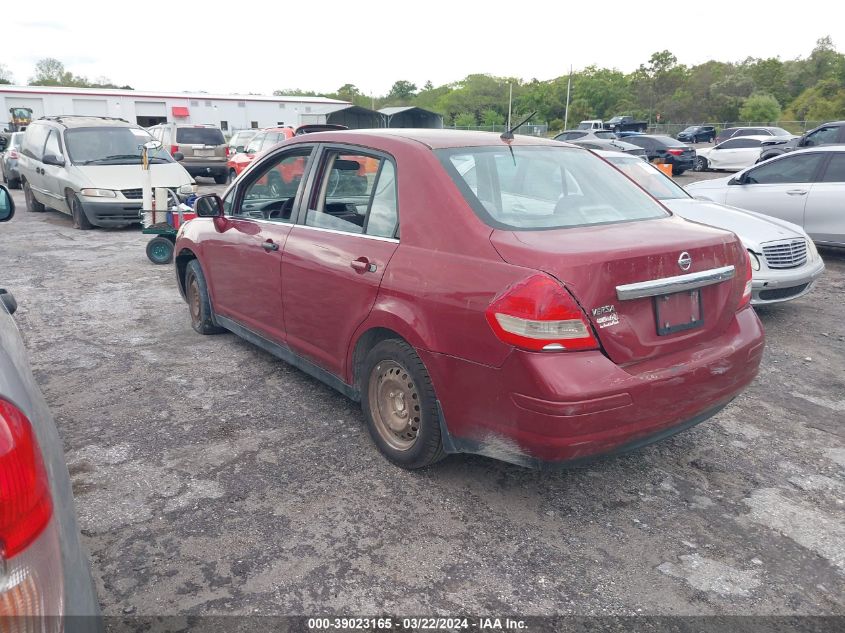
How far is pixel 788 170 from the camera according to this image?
9094mm

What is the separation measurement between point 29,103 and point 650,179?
51317 mm

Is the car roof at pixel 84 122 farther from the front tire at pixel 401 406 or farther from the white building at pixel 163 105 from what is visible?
the white building at pixel 163 105

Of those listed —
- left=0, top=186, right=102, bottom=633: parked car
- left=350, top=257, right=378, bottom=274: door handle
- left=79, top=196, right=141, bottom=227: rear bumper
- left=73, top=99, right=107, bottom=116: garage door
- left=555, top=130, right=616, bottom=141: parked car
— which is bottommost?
left=79, top=196, right=141, bottom=227: rear bumper

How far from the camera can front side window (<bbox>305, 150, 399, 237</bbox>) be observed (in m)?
3.56

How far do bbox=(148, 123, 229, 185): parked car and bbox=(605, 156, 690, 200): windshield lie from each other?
1469 centimetres

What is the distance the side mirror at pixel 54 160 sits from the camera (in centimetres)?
1158

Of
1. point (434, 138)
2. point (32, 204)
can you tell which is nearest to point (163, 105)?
point (32, 204)

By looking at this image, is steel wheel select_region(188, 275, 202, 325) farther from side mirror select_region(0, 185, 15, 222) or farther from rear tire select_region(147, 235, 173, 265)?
rear tire select_region(147, 235, 173, 265)

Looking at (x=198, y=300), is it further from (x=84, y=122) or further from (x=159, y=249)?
(x=84, y=122)

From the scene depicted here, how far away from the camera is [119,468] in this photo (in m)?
3.58

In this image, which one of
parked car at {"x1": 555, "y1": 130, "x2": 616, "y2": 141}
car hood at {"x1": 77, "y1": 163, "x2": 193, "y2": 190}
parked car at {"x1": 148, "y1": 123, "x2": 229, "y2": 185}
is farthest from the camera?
parked car at {"x1": 555, "y1": 130, "x2": 616, "y2": 141}

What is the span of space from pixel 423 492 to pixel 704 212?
4.98m

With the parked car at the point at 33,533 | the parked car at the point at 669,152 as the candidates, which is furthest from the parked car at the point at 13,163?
the parked car at the point at 669,152

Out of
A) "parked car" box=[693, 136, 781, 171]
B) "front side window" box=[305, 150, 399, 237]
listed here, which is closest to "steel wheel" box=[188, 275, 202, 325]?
"front side window" box=[305, 150, 399, 237]
